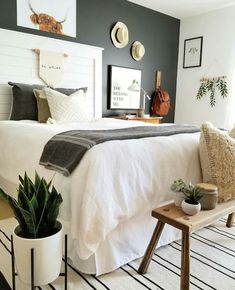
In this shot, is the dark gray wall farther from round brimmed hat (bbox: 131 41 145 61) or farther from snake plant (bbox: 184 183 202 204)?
snake plant (bbox: 184 183 202 204)

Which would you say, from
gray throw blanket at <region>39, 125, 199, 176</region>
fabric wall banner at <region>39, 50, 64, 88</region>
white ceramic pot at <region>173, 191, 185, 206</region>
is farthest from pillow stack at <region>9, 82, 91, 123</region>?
white ceramic pot at <region>173, 191, 185, 206</region>

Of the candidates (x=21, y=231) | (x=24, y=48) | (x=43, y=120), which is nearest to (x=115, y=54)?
(x=24, y=48)

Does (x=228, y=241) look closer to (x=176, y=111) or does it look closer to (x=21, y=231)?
(x=21, y=231)

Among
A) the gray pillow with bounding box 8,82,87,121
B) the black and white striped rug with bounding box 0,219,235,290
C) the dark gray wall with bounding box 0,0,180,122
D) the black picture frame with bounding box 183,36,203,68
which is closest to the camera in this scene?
the black and white striped rug with bounding box 0,219,235,290

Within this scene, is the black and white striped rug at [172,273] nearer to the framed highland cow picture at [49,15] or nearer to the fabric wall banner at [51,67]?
the fabric wall banner at [51,67]

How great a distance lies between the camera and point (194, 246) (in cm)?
172

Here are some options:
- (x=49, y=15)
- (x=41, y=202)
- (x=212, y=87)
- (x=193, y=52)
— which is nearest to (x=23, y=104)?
(x=49, y=15)

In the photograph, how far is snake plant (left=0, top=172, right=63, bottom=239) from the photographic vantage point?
3.73 feet

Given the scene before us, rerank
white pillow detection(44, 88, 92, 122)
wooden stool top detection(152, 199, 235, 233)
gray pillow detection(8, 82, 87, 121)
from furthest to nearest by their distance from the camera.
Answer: gray pillow detection(8, 82, 87, 121), white pillow detection(44, 88, 92, 122), wooden stool top detection(152, 199, 235, 233)

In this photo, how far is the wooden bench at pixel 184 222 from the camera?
1.22m

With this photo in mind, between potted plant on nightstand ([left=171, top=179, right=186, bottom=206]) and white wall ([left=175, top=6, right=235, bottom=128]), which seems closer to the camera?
potted plant on nightstand ([left=171, top=179, right=186, bottom=206])

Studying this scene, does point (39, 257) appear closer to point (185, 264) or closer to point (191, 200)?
point (185, 264)

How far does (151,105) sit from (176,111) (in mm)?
678

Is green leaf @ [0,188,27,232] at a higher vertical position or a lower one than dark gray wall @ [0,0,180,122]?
lower
